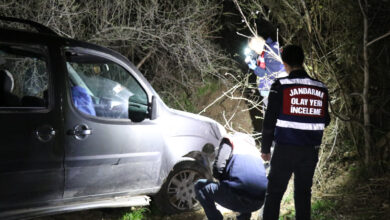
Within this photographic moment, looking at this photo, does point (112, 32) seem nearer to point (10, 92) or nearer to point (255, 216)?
point (10, 92)

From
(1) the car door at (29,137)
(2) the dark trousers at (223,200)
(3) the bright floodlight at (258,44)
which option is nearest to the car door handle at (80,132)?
(1) the car door at (29,137)

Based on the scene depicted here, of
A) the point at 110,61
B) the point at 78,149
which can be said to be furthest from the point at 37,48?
the point at 78,149

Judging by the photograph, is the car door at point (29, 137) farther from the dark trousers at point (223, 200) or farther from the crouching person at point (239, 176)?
the crouching person at point (239, 176)

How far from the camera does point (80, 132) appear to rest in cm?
317

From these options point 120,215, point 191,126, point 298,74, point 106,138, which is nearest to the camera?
point 298,74

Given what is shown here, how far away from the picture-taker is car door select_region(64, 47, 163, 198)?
3.18 meters

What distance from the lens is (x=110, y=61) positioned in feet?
11.6

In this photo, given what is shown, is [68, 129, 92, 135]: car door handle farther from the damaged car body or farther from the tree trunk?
the tree trunk

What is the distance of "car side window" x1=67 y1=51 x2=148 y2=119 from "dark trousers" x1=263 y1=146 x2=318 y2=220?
1538mm

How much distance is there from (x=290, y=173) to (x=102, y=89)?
89.9 inches

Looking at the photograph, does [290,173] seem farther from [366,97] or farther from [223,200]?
[366,97]

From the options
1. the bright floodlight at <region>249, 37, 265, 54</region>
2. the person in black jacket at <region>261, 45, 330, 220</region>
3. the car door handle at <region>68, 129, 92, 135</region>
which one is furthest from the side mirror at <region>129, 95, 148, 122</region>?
the bright floodlight at <region>249, 37, 265, 54</region>

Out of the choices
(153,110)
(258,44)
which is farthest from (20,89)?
(258,44)

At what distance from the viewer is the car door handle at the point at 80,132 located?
3.13m
